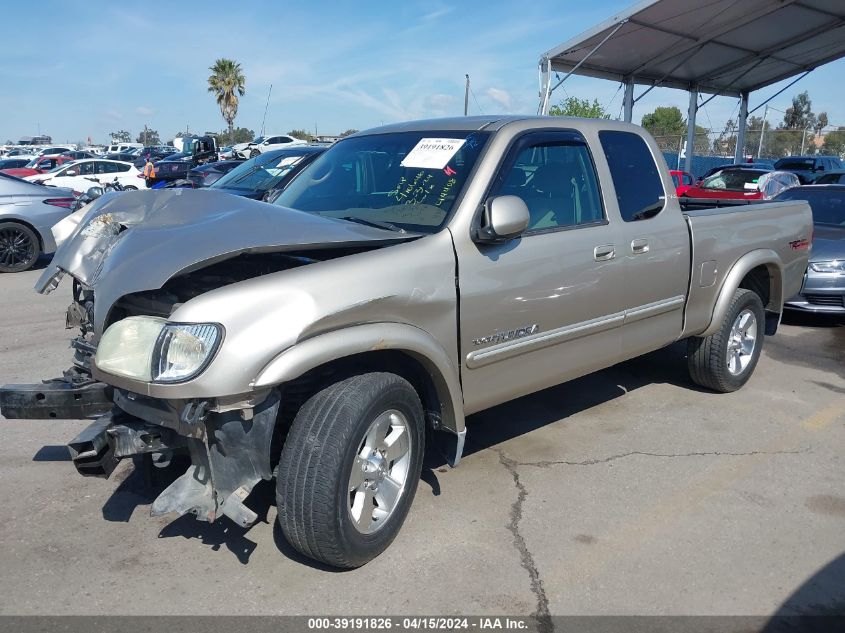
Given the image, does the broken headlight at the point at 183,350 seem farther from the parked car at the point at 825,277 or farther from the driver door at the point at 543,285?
the parked car at the point at 825,277

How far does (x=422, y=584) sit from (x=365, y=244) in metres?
1.53

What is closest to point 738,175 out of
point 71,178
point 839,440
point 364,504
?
point 839,440

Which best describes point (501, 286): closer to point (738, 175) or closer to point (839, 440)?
point (839, 440)

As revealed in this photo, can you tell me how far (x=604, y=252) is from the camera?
417 cm

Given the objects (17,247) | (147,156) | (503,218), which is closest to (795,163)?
(17,247)

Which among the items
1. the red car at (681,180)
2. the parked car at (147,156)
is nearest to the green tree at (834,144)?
the red car at (681,180)

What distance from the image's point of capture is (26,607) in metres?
2.89

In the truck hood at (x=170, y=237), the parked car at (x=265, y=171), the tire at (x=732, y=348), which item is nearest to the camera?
the truck hood at (x=170, y=237)

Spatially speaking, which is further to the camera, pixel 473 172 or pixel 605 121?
pixel 605 121

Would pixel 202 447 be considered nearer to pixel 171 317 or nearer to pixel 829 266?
pixel 171 317

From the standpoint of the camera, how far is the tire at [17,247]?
1056 centimetres

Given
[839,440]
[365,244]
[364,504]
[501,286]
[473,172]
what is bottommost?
[839,440]

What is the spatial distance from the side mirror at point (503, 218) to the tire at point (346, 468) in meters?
0.84

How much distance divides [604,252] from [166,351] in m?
2.57
